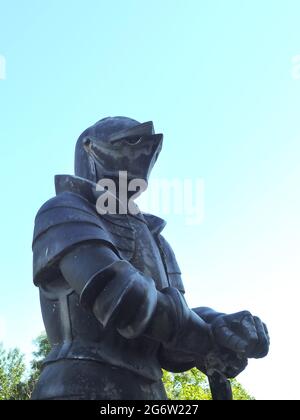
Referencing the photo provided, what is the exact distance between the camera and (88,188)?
12.3 ft

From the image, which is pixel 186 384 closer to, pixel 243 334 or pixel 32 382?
pixel 32 382

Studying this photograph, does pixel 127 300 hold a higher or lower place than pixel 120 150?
lower

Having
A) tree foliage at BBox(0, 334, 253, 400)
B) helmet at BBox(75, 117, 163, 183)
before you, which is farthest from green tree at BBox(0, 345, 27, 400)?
helmet at BBox(75, 117, 163, 183)

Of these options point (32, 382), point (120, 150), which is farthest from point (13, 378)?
point (120, 150)

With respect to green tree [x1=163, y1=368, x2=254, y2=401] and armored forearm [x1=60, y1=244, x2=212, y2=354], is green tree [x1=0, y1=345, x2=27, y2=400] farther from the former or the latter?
armored forearm [x1=60, y1=244, x2=212, y2=354]

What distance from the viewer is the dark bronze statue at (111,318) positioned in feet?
9.54

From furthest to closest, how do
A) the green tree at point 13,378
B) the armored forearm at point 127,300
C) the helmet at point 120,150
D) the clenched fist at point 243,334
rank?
1. the green tree at point 13,378
2. the helmet at point 120,150
3. the clenched fist at point 243,334
4. the armored forearm at point 127,300

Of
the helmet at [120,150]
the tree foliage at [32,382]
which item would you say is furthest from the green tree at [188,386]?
the helmet at [120,150]

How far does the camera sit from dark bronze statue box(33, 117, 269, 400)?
114 inches

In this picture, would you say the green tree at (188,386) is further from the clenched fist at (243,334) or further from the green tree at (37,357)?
the clenched fist at (243,334)

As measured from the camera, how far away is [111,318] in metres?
2.84

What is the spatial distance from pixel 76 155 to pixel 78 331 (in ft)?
5.53
